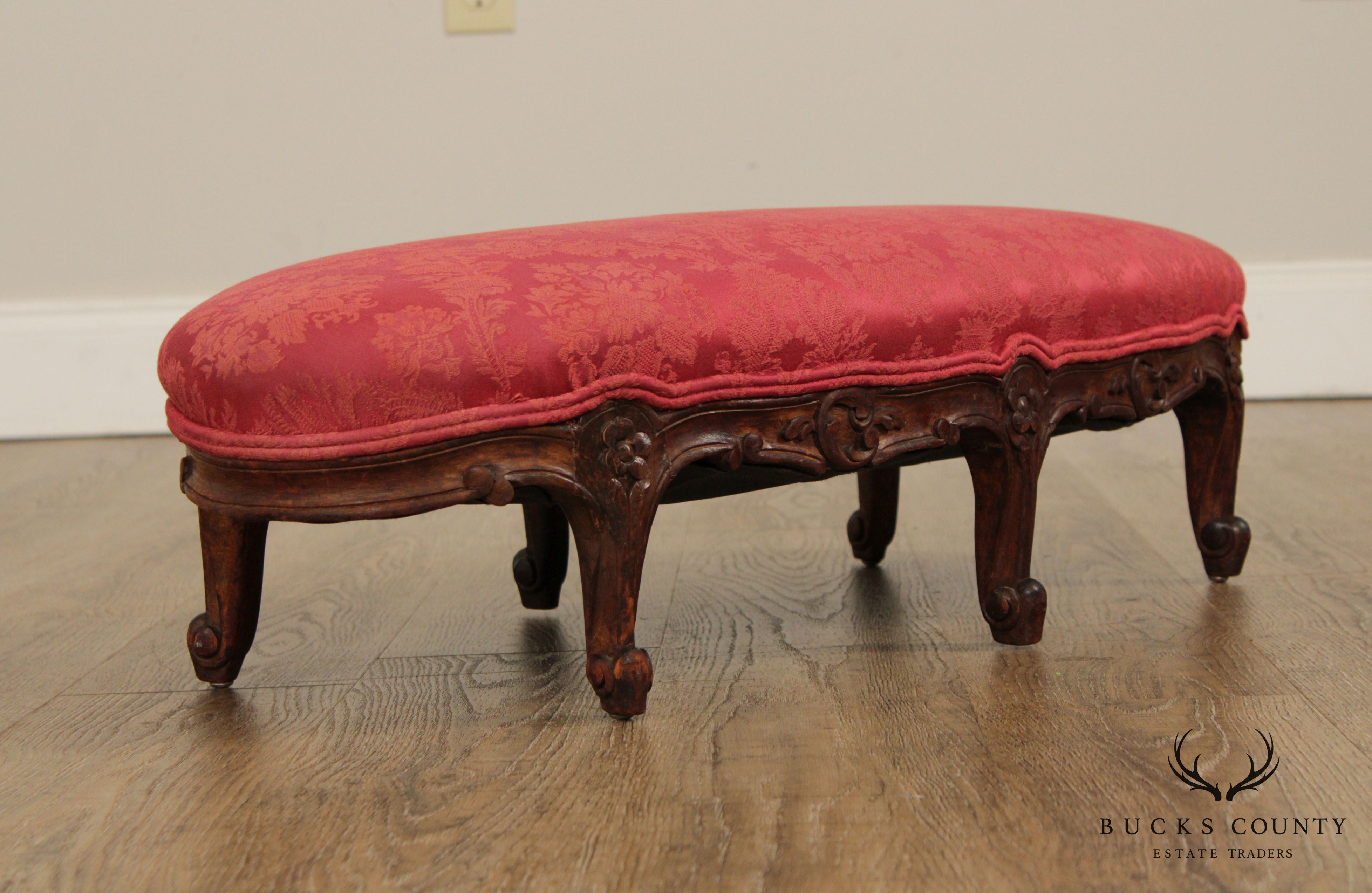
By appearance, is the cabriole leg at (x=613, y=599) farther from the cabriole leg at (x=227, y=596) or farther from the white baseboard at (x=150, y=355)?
the white baseboard at (x=150, y=355)

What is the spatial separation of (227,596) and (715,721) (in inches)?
18.0

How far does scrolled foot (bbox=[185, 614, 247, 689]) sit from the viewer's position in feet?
3.90

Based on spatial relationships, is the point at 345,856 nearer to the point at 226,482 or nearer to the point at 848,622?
the point at 226,482

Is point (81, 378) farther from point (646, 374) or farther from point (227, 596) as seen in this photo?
point (646, 374)

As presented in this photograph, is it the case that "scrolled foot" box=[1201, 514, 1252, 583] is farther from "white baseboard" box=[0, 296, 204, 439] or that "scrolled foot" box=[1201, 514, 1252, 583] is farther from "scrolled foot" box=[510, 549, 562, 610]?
"white baseboard" box=[0, 296, 204, 439]

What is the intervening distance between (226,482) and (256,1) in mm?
2064

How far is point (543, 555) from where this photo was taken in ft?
4.71

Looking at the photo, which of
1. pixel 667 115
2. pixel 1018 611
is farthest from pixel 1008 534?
pixel 667 115

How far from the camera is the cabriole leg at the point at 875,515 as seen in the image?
1576mm

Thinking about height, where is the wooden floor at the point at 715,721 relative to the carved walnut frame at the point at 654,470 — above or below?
below

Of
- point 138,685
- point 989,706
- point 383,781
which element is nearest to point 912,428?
point 989,706

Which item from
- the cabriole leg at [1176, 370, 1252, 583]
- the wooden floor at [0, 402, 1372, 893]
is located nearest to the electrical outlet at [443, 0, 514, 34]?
the wooden floor at [0, 402, 1372, 893]

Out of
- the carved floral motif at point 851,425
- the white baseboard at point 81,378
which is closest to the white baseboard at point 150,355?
the white baseboard at point 81,378

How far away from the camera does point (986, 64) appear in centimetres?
276
